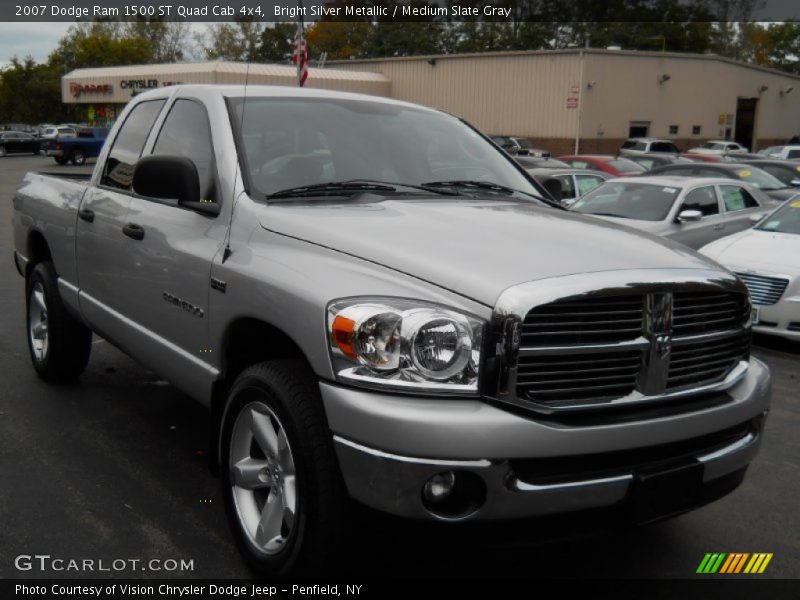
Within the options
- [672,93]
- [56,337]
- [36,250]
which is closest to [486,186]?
[56,337]

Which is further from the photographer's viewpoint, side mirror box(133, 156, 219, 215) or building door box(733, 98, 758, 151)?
building door box(733, 98, 758, 151)

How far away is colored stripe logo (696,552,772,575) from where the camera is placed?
3650 mm

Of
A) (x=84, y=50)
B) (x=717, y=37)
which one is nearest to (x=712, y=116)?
(x=717, y=37)

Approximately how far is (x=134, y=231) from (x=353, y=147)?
1.16m

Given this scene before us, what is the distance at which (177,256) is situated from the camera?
3963 mm

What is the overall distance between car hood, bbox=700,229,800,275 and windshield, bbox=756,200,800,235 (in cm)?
13

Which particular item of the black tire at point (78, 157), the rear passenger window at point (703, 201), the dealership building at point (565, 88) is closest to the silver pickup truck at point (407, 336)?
the rear passenger window at point (703, 201)

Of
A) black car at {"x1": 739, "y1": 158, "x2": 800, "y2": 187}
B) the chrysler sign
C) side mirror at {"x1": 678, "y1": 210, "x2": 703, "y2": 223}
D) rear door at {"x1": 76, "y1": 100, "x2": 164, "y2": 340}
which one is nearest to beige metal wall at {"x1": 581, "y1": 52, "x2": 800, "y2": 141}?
black car at {"x1": 739, "y1": 158, "x2": 800, "y2": 187}

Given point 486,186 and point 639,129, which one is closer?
point 486,186

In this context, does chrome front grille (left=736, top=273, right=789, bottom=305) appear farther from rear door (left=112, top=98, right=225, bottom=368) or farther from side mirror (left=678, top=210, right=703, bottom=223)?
rear door (left=112, top=98, right=225, bottom=368)

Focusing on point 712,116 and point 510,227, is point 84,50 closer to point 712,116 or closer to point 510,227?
point 712,116

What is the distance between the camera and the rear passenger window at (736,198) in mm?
12352

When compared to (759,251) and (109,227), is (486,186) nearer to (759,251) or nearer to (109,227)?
(109,227)

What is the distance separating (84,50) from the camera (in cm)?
7319
